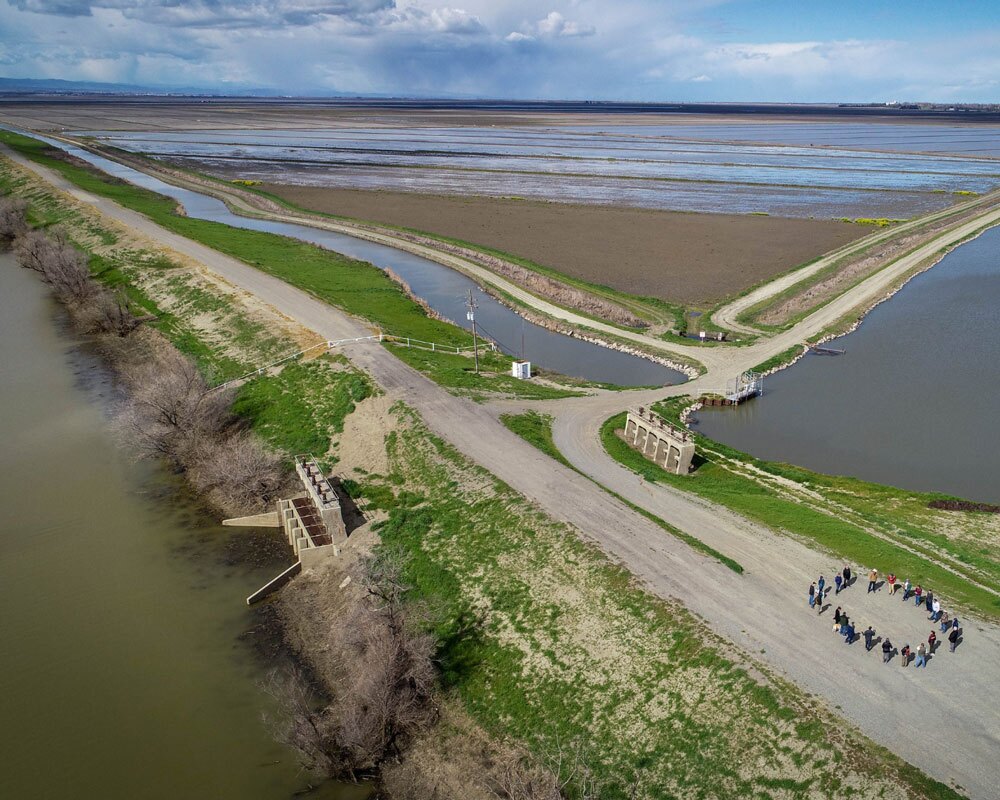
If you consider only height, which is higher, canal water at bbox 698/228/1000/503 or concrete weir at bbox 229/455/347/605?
canal water at bbox 698/228/1000/503

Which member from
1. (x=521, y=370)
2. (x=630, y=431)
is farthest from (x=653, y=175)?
(x=630, y=431)

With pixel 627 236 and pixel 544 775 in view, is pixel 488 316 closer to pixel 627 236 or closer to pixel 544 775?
pixel 627 236

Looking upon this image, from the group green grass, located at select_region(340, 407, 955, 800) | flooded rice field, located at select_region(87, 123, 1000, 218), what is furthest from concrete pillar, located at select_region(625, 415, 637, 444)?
flooded rice field, located at select_region(87, 123, 1000, 218)

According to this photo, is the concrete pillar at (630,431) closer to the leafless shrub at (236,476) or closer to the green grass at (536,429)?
the green grass at (536,429)

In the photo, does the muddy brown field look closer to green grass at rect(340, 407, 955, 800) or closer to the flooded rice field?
the flooded rice field

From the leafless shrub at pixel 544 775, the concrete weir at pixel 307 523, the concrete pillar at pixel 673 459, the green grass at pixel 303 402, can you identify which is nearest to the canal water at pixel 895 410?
the concrete pillar at pixel 673 459
